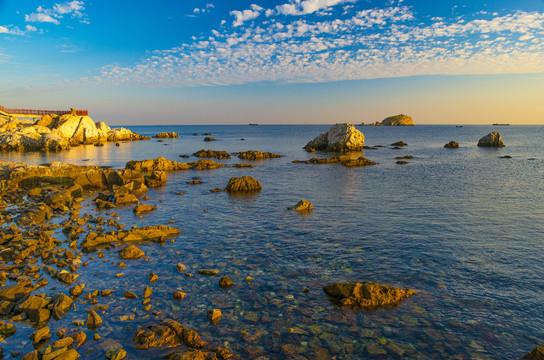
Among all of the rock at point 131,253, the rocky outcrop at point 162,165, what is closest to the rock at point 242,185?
the rock at point 131,253

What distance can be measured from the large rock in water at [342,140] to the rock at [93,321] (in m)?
76.3

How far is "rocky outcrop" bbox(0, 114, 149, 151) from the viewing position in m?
83.6

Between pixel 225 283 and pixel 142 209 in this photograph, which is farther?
pixel 142 209

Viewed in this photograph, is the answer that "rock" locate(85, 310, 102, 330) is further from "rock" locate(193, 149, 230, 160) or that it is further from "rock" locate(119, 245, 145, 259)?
"rock" locate(193, 149, 230, 160)

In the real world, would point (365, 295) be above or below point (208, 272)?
above

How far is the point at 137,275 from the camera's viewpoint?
1337 centimetres

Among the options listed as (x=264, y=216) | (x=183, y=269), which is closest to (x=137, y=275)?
(x=183, y=269)

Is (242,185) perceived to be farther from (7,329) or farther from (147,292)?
(7,329)

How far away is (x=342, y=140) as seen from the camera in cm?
8281

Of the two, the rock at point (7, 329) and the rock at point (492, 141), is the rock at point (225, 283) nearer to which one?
the rock at point (7, 329)

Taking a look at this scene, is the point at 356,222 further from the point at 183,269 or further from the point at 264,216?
the point at 183,269

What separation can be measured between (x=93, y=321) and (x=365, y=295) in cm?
953

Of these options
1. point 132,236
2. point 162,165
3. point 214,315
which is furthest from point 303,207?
point 162,165

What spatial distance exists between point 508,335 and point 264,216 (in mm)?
16213
